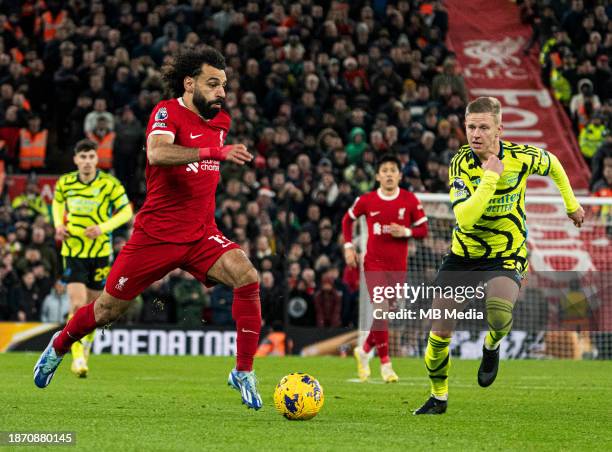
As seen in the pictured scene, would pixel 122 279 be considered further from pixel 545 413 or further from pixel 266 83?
pixel 266 83

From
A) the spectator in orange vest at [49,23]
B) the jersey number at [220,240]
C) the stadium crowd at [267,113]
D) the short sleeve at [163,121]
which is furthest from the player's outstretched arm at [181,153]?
the spectator in orange vest at [49,23]

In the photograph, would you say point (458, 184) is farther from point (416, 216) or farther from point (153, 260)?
point (416, 216)

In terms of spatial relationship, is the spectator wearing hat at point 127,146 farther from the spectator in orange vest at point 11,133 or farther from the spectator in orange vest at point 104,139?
the spectator in orange vest at point 11,133

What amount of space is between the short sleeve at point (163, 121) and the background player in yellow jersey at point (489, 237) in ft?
6.80

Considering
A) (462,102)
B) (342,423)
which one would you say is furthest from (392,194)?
(462,102)

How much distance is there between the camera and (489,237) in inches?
358

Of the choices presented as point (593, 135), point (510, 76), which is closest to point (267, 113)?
point (593, 135)

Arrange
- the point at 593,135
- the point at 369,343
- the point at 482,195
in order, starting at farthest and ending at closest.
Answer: the point at 593,135 < the point at 369,343 < the point at 482,195

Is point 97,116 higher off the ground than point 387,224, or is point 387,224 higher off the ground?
point 97,116

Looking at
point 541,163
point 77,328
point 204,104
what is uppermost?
point 204,104

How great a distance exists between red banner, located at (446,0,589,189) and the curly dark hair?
697 inches

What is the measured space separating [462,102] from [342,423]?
1739cm

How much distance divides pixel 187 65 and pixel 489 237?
2524 millimetres

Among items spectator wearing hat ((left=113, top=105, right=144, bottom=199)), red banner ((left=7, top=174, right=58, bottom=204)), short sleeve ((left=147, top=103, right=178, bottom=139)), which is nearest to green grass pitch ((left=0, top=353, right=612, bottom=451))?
short sleeve ((left=147, top=103, right=178, bottom=139))
